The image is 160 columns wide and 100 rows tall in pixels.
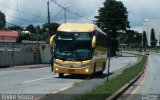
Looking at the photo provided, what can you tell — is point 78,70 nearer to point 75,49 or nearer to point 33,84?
point 75,49

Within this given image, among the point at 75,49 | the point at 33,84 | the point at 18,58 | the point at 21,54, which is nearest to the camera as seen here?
the point at 33,84

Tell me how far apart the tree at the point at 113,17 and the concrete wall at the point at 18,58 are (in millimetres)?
70463

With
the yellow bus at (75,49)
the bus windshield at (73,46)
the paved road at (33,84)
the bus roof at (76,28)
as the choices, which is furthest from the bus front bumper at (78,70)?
the bus roof at (76,28)

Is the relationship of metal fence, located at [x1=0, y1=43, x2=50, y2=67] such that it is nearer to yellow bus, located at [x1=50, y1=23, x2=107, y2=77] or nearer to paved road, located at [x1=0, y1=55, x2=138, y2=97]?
paved road, located at [x1=0, y1=55, x2=138, y2=97]

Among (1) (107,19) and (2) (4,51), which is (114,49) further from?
(2) (4,51)

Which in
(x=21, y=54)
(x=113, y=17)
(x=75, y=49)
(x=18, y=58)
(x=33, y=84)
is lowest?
(x=33, y=84)

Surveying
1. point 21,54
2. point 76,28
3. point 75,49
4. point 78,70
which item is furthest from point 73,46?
point 21,54

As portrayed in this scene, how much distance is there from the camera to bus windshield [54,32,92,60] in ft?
98.0

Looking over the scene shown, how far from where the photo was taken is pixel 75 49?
98.5ft

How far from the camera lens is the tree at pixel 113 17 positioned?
133 m

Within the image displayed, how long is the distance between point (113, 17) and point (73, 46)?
10705cm

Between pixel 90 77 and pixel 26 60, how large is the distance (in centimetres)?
2904

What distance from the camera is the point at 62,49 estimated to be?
30.2 meters

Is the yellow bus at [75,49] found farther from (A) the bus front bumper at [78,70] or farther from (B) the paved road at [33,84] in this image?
(B) the paved road at [33,84]
